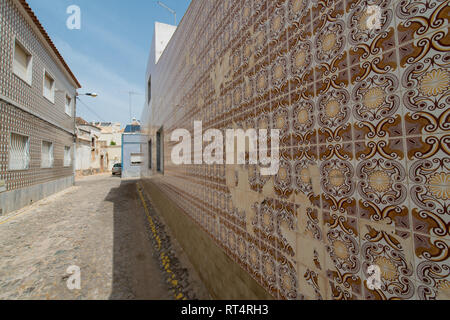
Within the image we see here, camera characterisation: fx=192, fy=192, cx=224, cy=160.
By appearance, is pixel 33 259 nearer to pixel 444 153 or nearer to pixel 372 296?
pixel 372 296

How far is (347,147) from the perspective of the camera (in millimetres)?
897

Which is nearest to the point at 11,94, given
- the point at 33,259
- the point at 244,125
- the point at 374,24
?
the point at 33,259

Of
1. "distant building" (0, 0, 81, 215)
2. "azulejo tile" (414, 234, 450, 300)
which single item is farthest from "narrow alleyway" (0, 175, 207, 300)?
"azulejo tile" (414, 234, 450, 300)

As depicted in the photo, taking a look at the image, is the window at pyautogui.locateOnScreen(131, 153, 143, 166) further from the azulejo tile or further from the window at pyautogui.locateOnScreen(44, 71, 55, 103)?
the azulejo tile

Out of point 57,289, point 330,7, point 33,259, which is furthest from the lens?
point 33,259

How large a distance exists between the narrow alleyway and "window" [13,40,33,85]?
428cm

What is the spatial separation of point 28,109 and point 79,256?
595 cm

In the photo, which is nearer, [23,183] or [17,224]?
[17,224]

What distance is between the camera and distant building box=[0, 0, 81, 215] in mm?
5184

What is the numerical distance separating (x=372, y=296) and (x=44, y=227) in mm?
6269

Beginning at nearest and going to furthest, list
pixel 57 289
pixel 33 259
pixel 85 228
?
pixel 57 289 → pixel 33 259 → pixel 85 228

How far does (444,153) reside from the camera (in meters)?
0.62

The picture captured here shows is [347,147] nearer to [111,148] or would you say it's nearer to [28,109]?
[28,109]
